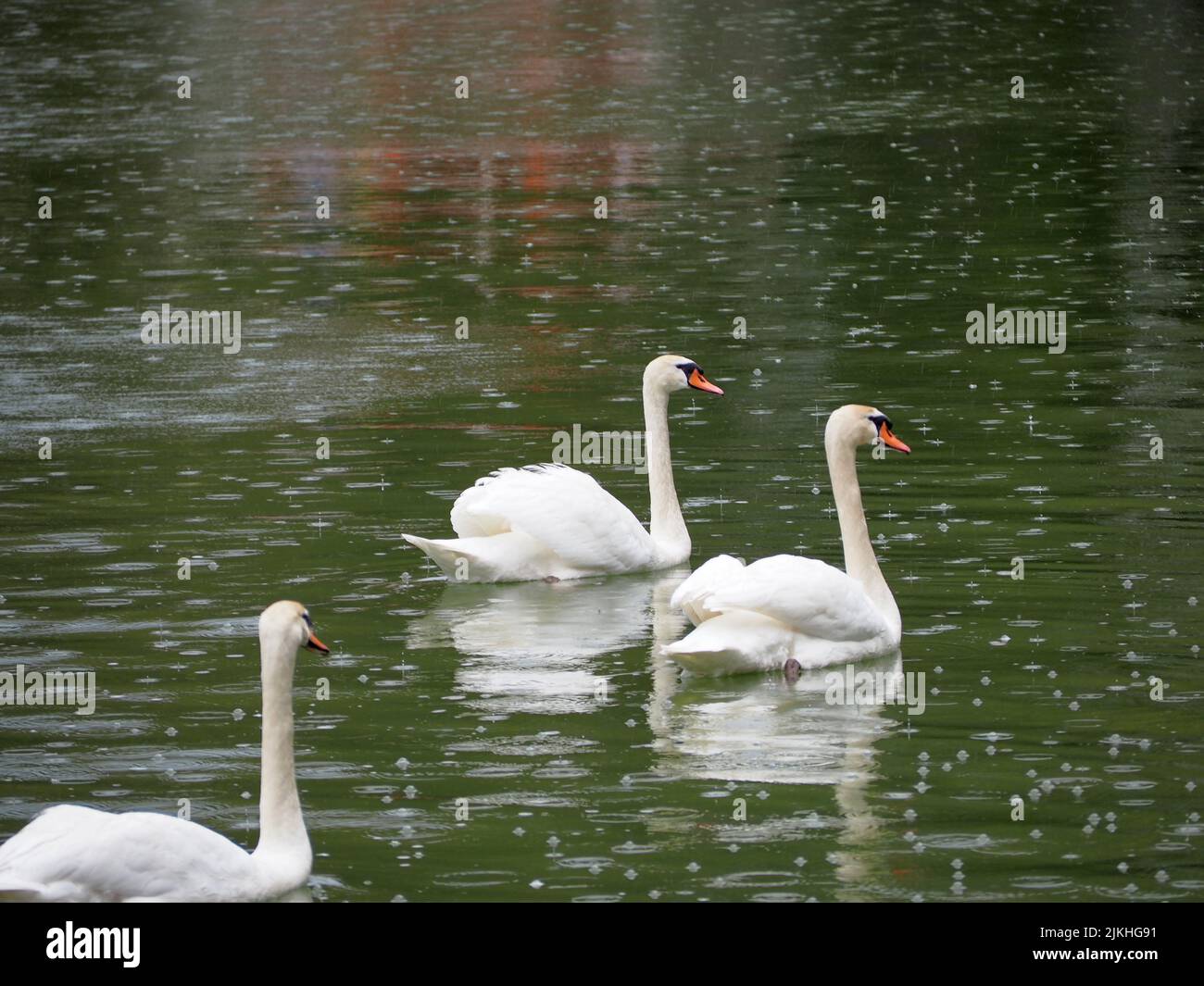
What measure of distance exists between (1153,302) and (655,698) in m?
11.3

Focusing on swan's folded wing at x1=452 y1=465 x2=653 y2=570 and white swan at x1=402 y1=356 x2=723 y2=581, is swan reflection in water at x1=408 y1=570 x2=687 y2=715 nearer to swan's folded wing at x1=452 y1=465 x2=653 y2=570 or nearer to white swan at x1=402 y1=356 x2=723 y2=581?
white swan at x1=402 y1=356 x2=723 y2=581

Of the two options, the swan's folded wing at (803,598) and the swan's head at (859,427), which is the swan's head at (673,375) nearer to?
the swan's head at (859,427)

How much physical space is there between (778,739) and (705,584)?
112cm

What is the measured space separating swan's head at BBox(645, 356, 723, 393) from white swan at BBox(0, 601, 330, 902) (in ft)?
19.2

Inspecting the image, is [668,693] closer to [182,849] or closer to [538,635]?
[538,635]

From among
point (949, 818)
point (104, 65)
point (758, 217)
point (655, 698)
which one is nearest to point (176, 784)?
point (655, 698)

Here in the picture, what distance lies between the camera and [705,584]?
11047 mm

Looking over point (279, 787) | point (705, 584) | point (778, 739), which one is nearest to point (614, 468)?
point (705, 584)

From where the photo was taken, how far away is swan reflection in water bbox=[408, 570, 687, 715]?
35.8 ft

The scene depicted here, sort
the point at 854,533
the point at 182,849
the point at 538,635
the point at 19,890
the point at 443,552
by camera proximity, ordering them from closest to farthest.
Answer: the point at 19,890
the point at 182,849
the point at 854,533
the point at 538,635
the point at 443,552

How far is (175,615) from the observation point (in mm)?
12195
